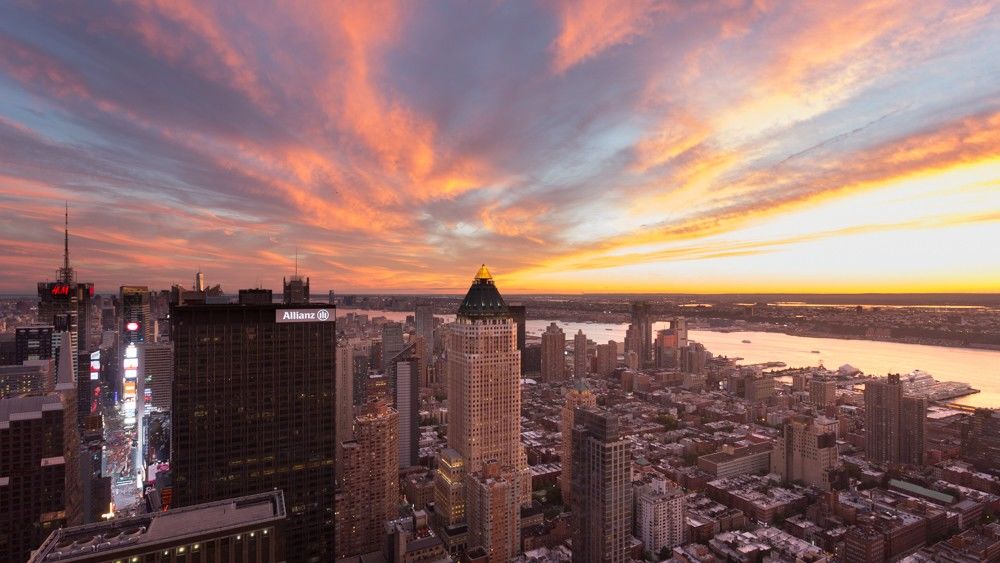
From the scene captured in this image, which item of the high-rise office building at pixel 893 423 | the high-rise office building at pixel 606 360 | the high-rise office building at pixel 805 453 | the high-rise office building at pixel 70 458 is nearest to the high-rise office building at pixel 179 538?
the high-rise office building at pixel 70 458

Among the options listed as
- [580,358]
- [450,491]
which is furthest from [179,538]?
[580,358]

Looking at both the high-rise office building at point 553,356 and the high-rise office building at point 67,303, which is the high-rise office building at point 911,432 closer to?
the high-rise office building at point 553,356

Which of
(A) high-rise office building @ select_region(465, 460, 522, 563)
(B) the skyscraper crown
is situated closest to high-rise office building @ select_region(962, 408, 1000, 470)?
(A) high-rise office building @ select_region(465, 460, 522, 563)

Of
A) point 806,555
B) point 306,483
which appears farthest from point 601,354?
point 306,483

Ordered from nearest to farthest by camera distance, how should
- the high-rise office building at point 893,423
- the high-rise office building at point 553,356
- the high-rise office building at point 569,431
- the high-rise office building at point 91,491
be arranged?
1. the high-rise office building at point 91,491
2. the high-rise office building at point 569,431
3. the high-rise office building at point 893,423
4. the high-rise office building at point 553,356

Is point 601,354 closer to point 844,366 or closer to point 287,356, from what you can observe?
point 844,366

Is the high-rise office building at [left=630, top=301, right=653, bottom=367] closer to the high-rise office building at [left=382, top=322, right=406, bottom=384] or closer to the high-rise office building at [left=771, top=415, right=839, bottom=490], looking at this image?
the high-rise office building at [left=382, top=322, right=406, bottom=384]
